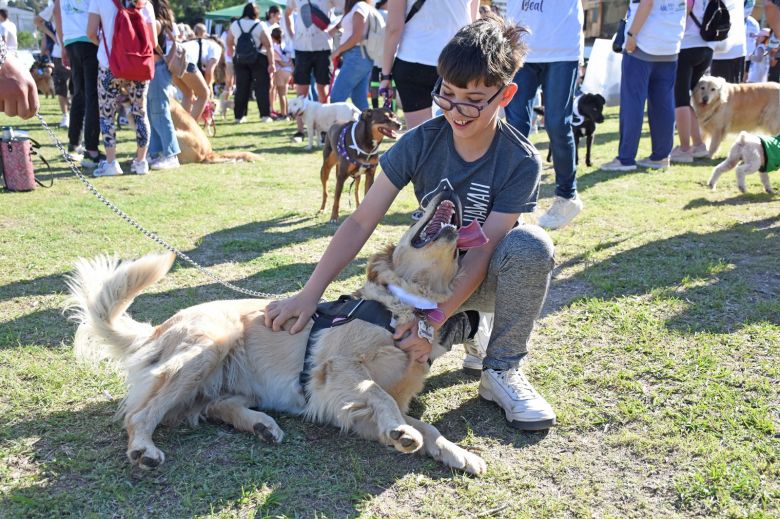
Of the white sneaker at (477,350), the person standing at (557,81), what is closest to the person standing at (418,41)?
the person standing at (557,81)

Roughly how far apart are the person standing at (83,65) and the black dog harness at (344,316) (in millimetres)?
6960

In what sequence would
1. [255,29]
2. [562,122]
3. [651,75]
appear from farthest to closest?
[255,29], [651,75], [562,122]

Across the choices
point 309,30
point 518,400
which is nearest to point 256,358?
point 518,400

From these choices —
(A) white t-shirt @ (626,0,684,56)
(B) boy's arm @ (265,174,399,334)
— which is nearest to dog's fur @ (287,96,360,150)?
(A) white t-shirt @ (626,0,684,56)

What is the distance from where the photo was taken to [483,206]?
2.96 metres

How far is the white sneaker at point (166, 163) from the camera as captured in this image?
29.4 feet

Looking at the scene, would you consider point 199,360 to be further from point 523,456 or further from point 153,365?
point 523,456

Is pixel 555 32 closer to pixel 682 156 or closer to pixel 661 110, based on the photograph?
pixel 661 110

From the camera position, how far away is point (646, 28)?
303 inches

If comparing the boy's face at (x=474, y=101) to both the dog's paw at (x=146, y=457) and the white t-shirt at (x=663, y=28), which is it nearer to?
the dog's paw at (x=146, y=457)

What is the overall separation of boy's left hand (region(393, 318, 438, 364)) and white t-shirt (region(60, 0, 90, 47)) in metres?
7.37

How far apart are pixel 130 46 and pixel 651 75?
256 inches

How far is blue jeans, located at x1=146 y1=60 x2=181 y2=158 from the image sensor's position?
8695 mm

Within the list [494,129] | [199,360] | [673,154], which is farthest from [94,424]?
[673,154]
